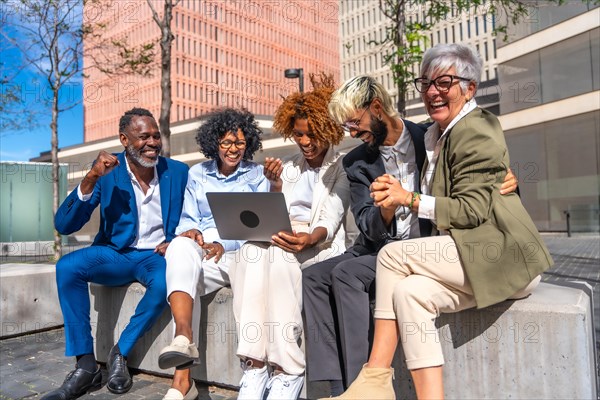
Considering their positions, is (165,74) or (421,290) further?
(165,74)

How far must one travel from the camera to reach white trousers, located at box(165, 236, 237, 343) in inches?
125

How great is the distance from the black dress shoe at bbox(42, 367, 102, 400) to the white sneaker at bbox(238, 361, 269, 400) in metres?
1.23

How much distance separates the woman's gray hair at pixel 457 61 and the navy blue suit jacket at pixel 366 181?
0.50m

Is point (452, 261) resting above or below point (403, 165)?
below

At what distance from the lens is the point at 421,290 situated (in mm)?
2422

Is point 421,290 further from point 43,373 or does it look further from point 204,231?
point 43,373

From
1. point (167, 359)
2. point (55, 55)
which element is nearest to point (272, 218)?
point (167, 359)

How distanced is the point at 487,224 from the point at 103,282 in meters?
2.81

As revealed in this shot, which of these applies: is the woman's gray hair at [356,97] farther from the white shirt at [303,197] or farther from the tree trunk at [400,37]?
the tree trunk at [400,37]

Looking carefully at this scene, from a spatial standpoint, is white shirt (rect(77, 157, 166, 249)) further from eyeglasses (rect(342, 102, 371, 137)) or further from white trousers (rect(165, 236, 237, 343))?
eyeglasses (rect(342, 102, 371, 137))

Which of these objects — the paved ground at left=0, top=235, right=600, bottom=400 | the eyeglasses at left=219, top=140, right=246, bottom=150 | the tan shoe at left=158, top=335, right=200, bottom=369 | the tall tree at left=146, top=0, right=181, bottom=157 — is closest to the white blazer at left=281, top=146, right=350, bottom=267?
the eyeglasses at left=219, top=140, right=246, bottom=150

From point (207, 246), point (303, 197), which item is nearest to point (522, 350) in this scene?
point (303, 197)

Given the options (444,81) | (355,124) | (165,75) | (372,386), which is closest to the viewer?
(372,386)

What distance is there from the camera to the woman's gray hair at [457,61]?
2797 millimetres
